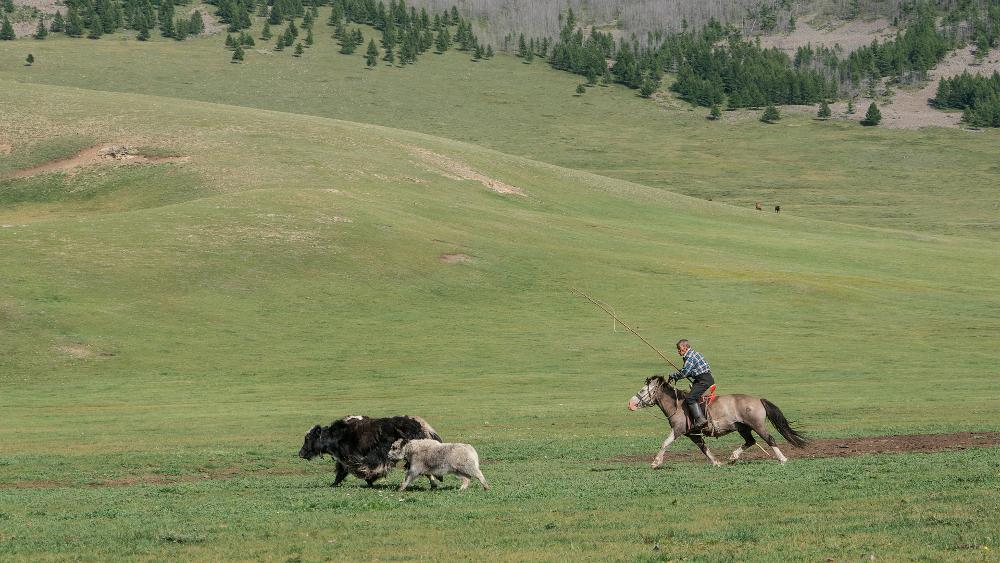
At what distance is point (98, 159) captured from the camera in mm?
88750

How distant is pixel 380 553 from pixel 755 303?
55353 mm

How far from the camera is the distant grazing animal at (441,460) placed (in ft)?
59.2

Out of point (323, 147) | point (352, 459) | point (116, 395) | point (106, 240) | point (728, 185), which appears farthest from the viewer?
point (728, 185)

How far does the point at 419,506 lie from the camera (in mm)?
16422

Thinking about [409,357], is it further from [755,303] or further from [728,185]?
[728,185]

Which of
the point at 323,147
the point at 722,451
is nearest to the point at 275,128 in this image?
the point at 323,147

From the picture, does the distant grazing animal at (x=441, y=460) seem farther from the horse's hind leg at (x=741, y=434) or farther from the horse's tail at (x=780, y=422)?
the horse's tail at (x=780, y=422)

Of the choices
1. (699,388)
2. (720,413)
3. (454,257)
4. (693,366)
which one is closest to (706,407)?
(720,413)

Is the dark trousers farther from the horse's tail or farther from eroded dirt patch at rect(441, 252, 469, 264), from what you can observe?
eroded dirt patch at rect(441, 252, 469, 264)

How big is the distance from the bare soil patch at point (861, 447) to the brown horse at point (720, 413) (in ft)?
5.70

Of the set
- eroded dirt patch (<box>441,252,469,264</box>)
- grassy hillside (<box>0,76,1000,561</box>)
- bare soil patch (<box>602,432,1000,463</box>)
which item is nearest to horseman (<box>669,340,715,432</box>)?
grassy hillside (<box>0,76,1000,561</box>)

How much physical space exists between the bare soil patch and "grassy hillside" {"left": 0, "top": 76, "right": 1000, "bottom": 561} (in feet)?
3.22

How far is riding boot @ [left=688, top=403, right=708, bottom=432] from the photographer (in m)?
20.6

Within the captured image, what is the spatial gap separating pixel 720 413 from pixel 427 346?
31.2m
